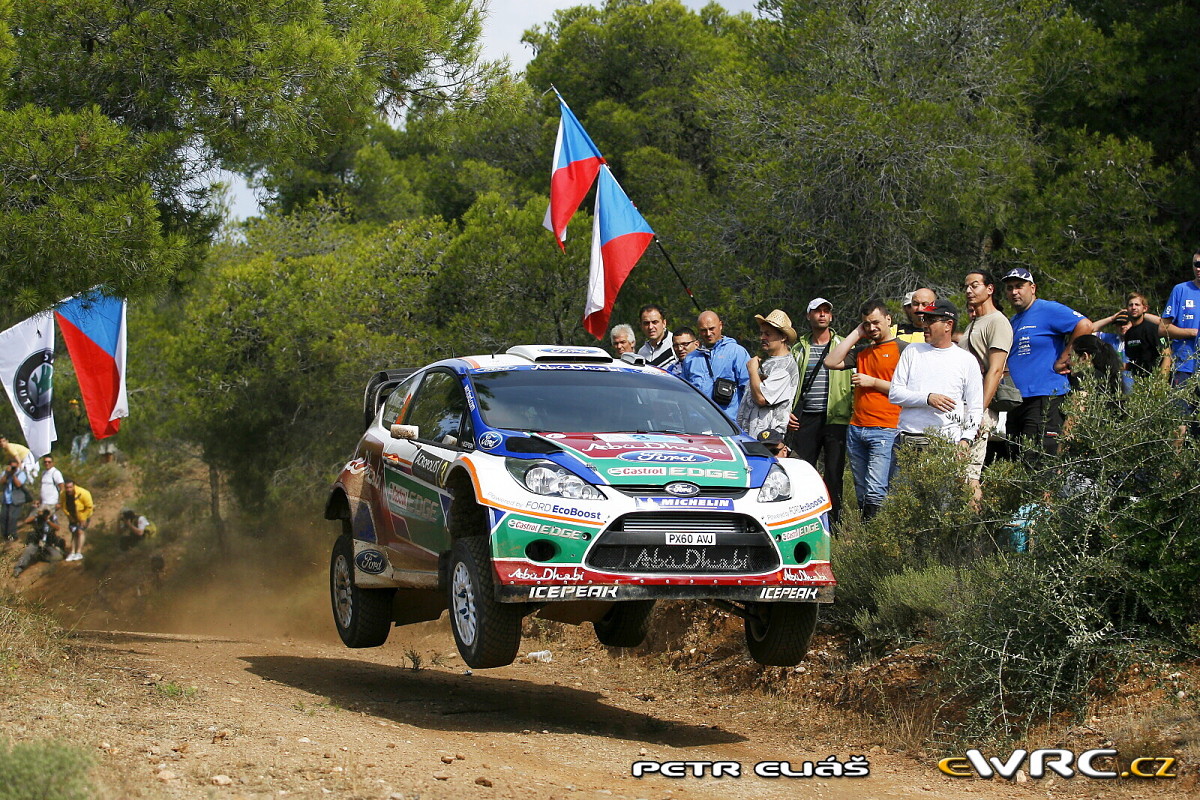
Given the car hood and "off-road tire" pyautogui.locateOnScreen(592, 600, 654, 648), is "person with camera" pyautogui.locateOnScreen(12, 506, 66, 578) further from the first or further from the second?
the car hood

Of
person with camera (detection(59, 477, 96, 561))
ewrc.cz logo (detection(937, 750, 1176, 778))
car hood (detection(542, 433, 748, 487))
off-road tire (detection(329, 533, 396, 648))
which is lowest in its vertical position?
person with camera (detection(59, 477, 96, 561))

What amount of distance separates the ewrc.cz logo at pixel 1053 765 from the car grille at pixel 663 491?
5.81 ft

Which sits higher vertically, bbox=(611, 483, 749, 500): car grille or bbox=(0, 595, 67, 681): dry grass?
bbox=(611, 483, 749, 500): car grille

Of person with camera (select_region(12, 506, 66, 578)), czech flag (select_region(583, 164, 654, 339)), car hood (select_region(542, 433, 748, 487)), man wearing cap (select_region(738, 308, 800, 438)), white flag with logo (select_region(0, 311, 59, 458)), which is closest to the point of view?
car hood (select_region(542, 433, 748, 487))

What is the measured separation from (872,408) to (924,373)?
28.3 inches

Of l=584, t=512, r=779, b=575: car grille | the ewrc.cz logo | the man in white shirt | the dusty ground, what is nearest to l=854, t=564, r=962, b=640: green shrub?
the dusty ground

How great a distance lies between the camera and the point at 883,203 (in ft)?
56.2

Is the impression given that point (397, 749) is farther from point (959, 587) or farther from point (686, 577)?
point (959, 587)

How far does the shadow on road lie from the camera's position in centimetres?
804

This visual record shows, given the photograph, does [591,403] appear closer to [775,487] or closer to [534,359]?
[534,359]

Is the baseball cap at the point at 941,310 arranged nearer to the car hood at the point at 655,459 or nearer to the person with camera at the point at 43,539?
the car hood at the point at 655,459

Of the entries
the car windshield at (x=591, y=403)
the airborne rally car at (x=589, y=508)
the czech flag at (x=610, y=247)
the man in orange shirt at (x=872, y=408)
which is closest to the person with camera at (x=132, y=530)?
the czech flag at (x=610, y=247)

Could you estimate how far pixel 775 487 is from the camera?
713cm

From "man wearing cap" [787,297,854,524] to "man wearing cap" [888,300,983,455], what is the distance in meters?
1.03
